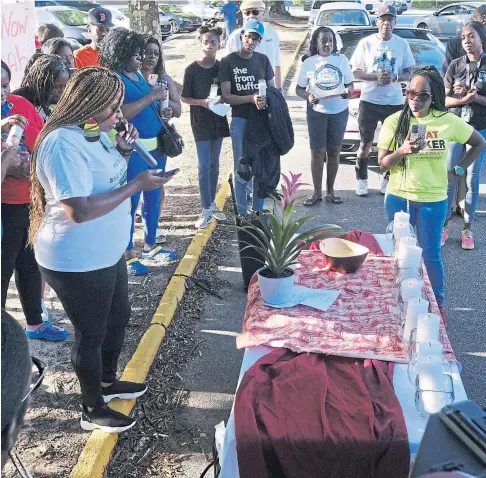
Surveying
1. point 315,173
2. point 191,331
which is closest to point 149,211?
point 191,331

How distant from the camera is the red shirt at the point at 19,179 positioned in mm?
4223

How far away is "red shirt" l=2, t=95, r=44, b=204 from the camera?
4.22 metres

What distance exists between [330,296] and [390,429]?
3.85ft

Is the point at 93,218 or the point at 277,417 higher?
the point at 93,218

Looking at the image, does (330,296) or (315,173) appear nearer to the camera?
(330,296)

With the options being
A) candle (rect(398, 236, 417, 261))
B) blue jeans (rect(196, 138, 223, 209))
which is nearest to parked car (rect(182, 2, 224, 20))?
blue jeans (rect(196, 138, 223, 209))

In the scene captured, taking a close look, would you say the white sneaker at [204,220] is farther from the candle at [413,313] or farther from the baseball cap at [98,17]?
the candle at [413,313]

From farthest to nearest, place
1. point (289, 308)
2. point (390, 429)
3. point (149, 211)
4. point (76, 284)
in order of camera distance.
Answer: point (149, 211), point (289, 308), point (76, 284), point (390, 429)

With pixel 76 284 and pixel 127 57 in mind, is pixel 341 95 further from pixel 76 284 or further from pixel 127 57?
pixel 76 284

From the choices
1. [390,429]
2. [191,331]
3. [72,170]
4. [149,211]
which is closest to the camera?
[390,429]

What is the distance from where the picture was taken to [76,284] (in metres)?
3.32

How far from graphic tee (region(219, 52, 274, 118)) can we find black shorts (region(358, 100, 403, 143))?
5.75ft

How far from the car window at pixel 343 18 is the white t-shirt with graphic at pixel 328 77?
27.9 ft

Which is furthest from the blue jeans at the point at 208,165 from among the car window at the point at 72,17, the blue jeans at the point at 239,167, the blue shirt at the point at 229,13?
the car window at the point at 72,17
